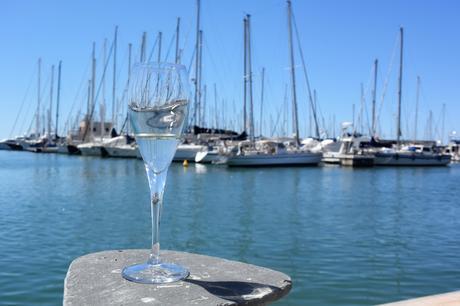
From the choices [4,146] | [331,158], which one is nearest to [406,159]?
[331,158]

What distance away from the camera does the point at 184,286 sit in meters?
2.56

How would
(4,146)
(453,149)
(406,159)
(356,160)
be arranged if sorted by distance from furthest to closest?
(4,146) < (453,149) < (406,159) < (356,160)

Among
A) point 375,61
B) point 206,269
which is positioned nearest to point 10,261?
point 206,269

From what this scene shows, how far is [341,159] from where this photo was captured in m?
59.7

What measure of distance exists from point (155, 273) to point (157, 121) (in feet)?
2.73

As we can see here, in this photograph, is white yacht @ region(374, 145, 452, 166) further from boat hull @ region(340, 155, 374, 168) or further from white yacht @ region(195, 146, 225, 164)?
white yacht @ region(195, 146, 225, 164)

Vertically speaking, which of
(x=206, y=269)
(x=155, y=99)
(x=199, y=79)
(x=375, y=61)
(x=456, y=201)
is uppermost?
(x=375, y=61)

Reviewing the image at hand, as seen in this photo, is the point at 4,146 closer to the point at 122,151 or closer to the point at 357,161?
the point at 122,151

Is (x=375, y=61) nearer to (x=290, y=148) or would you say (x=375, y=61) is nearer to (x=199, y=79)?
(x=290, y=148)

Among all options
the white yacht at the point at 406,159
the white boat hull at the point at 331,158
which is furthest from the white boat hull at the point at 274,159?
the white yacht at the point at 406,159

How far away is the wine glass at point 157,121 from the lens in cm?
291

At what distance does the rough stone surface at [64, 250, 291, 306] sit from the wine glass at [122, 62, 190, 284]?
180mm

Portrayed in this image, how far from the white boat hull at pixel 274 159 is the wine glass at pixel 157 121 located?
48.4 meters

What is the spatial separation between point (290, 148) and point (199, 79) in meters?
12.7
